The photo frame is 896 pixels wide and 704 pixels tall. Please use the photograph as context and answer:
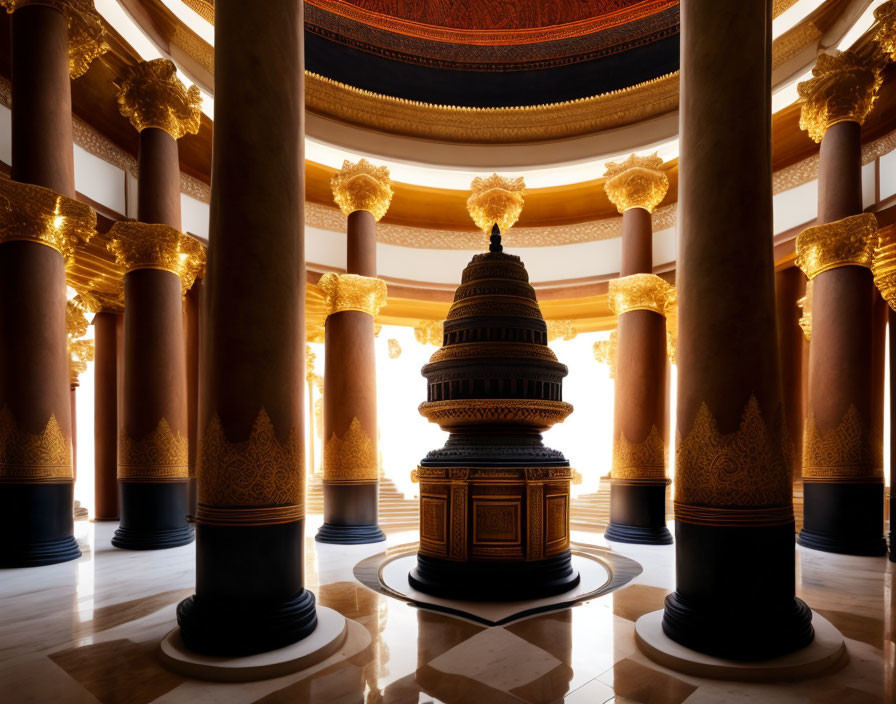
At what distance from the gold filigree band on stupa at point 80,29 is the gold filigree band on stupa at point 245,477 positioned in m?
6.67

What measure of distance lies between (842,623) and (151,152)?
397 inches

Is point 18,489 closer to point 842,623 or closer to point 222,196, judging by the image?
point 222,196

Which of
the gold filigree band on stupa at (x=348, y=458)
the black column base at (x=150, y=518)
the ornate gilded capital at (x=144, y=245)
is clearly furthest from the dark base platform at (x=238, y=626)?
the ornate gilded capital at (x=144, y=245)

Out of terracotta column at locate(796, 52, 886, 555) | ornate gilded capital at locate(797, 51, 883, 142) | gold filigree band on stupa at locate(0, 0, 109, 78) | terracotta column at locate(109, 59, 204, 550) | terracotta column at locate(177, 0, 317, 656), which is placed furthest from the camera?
terracotta column at locate(109, 59, 204, 550)

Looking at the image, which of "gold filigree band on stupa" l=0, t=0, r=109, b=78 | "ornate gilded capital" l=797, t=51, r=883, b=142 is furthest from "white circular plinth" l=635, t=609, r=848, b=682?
"gold filigree band on stupa" l=0, t=0, r=109, b=78

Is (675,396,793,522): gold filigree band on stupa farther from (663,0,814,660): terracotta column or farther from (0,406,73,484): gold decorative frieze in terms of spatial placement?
(0,406,73,484): gold decorative frieze

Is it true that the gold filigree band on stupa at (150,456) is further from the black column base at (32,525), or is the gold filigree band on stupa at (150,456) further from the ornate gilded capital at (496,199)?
the ornate gilded capital at (496,199)

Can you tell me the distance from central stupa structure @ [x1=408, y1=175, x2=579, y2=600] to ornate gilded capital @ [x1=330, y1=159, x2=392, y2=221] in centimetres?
418

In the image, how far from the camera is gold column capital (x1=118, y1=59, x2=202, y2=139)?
8844 millimetres

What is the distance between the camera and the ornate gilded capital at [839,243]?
7.91 meters

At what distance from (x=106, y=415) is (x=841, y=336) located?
12912 mm

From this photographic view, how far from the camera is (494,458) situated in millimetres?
6051

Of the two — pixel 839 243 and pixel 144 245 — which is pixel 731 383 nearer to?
pixel 839 243

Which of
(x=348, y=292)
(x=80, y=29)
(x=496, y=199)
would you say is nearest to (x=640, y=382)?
(x=496, y=199)
